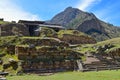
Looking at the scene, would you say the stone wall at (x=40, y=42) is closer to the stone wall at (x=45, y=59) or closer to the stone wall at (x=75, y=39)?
the stone wall at (x=45, y=59)

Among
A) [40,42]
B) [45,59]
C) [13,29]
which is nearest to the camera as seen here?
[45,59]

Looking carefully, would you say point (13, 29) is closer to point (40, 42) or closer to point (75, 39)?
point (40, 42)

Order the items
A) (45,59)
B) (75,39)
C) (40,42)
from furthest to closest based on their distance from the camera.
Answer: (75,39) < (40,42) < (45,59)

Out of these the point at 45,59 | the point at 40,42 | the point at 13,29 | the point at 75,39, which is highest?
the point at 13,29

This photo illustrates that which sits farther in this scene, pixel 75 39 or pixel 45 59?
pixel 75 39

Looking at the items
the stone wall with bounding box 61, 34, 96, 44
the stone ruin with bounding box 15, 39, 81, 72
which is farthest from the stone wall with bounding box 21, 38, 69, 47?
the stone wall with bounding box 61, 34, 96, 44

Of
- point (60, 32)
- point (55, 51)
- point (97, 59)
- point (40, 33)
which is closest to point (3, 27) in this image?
point (40, 33)

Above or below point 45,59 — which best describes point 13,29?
above

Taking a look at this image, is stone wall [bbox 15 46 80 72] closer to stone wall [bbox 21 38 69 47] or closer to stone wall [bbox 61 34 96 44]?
stone wall [bbox 21 38 69 47]

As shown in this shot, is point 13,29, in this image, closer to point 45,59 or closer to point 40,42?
point 40,42

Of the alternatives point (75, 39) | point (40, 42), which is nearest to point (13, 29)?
point (40, 42)

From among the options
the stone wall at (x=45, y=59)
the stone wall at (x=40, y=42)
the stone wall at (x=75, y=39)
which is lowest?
the stone wall at (x=45, y=59)

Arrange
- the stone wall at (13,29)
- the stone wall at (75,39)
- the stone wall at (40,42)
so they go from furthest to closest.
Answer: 1. the stone wall at (75,39)
2. the stone wall at (13,29)
3. the stone wall at (40,42)

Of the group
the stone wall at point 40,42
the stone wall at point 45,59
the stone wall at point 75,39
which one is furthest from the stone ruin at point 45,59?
the stone wall at point 75,39
